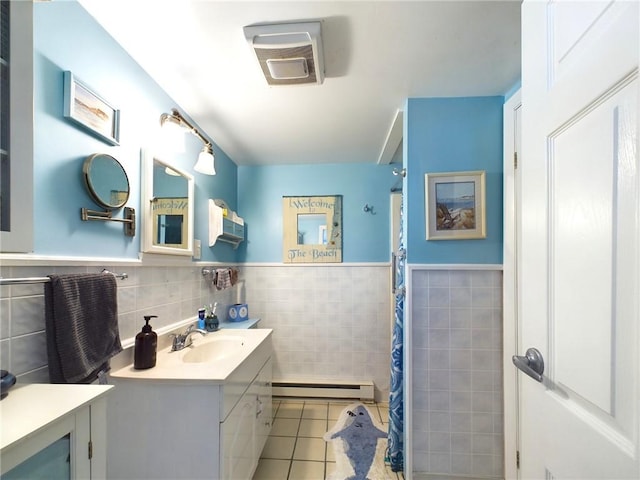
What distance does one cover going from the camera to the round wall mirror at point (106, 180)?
1.02 metres

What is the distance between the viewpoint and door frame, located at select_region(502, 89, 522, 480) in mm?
1470

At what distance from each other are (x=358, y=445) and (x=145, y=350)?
64.2 inches

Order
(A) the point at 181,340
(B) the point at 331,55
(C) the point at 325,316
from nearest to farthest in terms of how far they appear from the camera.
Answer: (B) the point at 331,55
(A) the point at 181,340
(C) the point at 325,316

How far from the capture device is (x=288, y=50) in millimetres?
1182

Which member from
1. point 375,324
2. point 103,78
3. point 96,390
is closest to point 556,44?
point 96,390

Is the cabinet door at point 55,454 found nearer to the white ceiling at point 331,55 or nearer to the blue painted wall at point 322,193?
the white ceiling at point 331,55

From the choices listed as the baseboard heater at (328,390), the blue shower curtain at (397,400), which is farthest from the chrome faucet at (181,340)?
the baseboard heater at (328,390)

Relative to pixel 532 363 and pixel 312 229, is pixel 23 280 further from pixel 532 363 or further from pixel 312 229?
pixel 312 229

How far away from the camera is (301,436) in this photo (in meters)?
2.05

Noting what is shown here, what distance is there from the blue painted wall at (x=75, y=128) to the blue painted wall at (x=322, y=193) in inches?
54.5

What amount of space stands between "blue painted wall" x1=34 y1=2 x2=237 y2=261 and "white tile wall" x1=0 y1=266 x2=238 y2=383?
0.37 feet

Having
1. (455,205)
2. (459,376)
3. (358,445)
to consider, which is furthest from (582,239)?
(358,445)

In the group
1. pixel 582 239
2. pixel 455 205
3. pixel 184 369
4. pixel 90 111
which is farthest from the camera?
pixel 455 205

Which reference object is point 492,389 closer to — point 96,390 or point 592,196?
point 592,196
